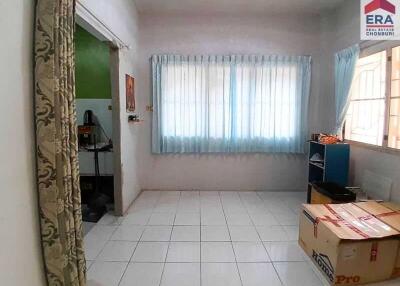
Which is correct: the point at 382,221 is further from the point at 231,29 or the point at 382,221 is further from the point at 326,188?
the point at 231,29

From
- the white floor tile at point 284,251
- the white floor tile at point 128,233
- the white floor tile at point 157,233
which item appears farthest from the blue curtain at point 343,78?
the white floor tile at point 128,233

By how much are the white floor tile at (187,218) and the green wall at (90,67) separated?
2.24 meters

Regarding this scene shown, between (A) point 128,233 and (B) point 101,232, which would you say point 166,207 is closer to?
(A) point 128,233

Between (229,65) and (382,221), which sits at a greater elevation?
(229,65)

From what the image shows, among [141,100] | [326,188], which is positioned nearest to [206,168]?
[141,100]

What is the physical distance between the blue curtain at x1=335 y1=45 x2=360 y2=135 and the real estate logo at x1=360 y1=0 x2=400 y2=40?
877 millimetres

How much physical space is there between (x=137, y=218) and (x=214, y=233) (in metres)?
1.00

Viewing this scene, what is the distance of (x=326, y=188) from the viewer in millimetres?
3012

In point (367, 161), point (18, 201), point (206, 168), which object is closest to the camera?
point (18, 201)

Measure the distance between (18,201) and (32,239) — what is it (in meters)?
0.24

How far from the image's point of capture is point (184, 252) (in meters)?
2.42

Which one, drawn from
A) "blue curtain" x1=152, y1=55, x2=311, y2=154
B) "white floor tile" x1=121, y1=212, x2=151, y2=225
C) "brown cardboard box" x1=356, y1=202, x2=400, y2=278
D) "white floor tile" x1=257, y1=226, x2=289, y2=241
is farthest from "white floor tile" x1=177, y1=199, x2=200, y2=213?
"brown cardboard box" x1=356, y1=202, x2=400, y2=278

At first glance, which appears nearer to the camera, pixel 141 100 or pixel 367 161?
pixel 367 161

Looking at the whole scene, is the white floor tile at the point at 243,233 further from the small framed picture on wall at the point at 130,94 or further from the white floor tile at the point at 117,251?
the small framed picture on wall at the point at 130,94
